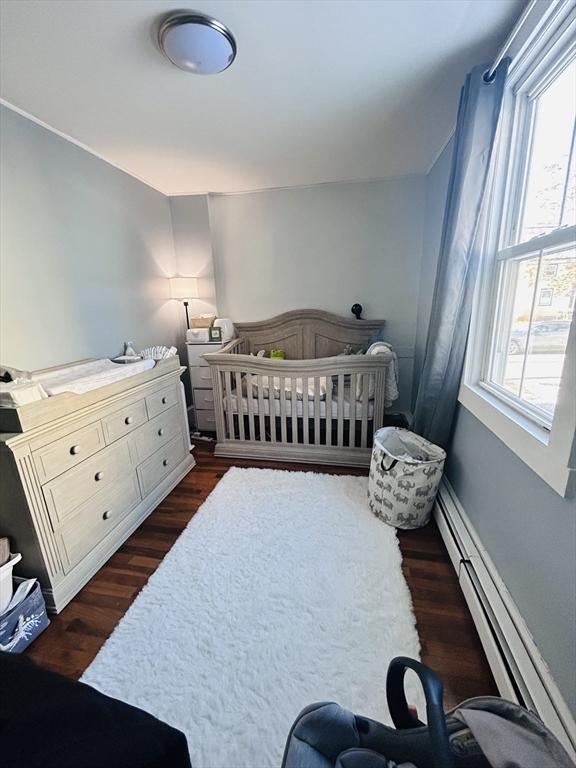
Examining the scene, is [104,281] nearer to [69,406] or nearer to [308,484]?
[69,406]

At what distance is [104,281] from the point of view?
2.36m

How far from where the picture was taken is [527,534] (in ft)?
3.54

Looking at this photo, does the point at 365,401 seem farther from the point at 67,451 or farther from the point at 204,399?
the point at 67,451

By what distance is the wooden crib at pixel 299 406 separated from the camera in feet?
8.04

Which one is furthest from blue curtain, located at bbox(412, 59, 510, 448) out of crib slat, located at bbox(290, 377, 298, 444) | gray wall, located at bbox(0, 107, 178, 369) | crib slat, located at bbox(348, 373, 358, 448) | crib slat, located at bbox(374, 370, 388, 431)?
gray wall, located at bbox(0, 107, 178, 369)

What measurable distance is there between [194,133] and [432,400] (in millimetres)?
2195

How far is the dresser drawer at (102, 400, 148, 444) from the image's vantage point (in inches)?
68.0

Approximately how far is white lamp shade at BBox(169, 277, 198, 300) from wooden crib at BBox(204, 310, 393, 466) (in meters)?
0.68

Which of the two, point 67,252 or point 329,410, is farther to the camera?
point 329,410

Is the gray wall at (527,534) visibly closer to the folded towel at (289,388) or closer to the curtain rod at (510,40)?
the folded towel at (289,388)

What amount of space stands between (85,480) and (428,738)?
159 centimetres

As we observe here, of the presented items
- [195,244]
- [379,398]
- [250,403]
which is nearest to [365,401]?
[379,398]

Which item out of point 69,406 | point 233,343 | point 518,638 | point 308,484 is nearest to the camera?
point 518,638

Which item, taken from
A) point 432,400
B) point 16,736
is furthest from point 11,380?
point 432,400
